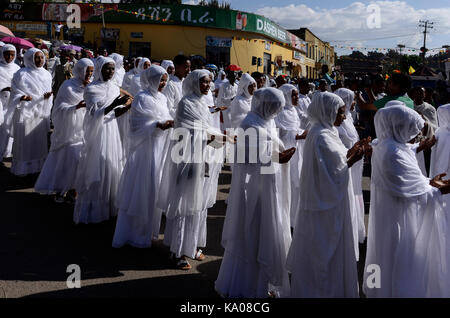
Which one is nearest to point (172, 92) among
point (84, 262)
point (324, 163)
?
point (84, 262)

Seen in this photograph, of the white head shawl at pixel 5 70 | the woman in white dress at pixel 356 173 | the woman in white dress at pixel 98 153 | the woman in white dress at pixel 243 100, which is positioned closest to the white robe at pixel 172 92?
the woman in white dress at pixel 243 100

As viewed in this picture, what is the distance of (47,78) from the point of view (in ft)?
28.1

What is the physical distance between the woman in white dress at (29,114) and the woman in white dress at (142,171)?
3848 mm

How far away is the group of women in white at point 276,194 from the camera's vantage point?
341 centimetres

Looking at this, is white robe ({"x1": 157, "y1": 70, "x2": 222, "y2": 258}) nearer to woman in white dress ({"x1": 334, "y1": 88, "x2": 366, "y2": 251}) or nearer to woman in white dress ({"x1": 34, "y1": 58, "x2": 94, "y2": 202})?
woman in white dress ({"x1": 334, "y1": 88, "x2": 366, "y2": 251})

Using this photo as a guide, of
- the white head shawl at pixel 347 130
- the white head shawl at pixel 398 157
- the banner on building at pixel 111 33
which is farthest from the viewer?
the banner on building at pixel 111 33

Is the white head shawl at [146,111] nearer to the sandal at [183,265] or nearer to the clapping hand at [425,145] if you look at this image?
the sandal at [183,265]

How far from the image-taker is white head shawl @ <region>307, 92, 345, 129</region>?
3494 mm

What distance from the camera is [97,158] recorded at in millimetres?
5902

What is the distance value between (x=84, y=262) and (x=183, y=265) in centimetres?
110

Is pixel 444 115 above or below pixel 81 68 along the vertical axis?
below

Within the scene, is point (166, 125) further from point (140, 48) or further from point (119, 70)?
point (140, 48)

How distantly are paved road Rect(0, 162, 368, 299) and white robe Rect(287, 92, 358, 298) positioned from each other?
3.63 feet

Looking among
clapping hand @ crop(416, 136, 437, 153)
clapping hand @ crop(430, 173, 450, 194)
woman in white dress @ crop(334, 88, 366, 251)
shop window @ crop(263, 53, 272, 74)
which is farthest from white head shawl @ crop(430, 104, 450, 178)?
shop window @ crop(263, 53, 272, 74)
